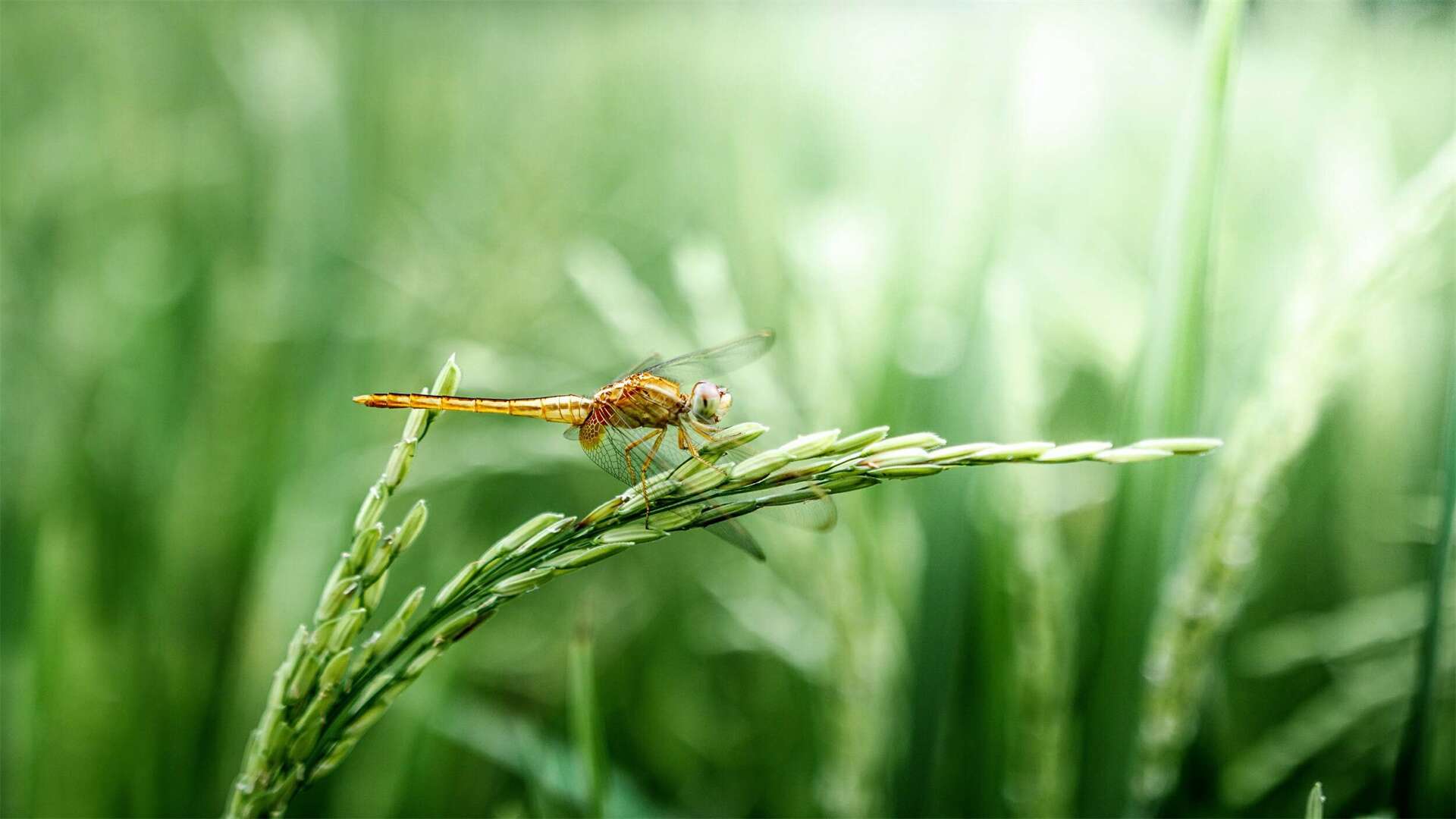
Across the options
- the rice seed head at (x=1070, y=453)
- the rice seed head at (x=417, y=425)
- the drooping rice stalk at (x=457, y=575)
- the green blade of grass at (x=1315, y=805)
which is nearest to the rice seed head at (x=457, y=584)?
the drooping rice stalk at (x=457, y=575)

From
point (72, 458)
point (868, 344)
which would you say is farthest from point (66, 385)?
point (868, 344)

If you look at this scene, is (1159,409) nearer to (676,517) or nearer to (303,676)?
(676,517)

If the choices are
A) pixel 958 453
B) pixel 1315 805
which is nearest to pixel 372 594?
pixel 958 453

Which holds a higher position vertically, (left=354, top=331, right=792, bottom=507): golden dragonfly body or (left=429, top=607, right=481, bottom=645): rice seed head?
(left=354, top=331, right=792, bottom=507): golden dragonfly body

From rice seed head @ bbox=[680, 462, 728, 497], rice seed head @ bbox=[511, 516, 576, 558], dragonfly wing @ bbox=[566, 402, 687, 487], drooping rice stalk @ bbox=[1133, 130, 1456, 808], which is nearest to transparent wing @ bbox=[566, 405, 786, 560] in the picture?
dragonfly wing @ bbox=[566, 402, 687, 487]

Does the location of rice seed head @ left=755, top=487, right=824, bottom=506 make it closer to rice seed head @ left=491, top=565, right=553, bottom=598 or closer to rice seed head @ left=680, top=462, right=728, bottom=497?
A: rice seed head @ left=680, top=462, right=728, bottom=497
